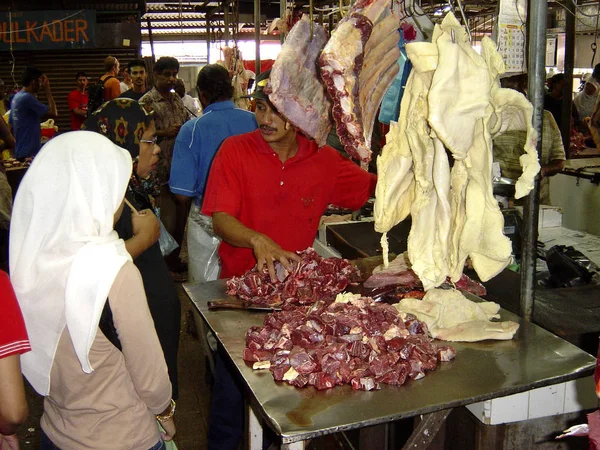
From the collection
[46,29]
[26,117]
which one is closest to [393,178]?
[26,117]

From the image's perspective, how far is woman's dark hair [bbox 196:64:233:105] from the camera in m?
5.55

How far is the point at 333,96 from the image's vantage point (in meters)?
2.78

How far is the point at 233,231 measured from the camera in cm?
353

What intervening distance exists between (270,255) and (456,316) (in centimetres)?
103

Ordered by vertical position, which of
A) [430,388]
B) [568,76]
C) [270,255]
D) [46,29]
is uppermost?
[46,29]

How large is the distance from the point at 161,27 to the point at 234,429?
51.2 feet

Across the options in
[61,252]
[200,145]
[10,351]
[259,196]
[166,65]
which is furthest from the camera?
[166,65]

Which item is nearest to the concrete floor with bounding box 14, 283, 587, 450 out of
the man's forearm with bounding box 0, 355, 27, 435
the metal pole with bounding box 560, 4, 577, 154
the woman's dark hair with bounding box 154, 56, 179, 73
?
the man's forearm with bounding box 0, 355, 27, 435

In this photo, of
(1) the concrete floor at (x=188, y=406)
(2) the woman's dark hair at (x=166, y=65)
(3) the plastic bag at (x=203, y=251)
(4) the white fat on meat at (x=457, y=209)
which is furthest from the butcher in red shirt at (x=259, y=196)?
(2) the woman's dark hair at (x=166, y=65)

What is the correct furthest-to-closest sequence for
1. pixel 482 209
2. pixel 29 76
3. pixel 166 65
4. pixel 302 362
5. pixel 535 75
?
1. pixel 29 76
2. pixel 166 65
3. pixel 535 75
4. pixel 482 209
5. pixel 302 362

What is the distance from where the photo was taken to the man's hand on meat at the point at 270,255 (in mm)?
3246

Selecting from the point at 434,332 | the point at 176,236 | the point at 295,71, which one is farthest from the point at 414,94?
the point at 176,236

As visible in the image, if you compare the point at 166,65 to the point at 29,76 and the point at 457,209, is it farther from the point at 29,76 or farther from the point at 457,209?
the point at 457,209

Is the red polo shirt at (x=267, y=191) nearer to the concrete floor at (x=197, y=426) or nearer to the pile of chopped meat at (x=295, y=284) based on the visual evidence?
the pile of chopped meat at (x=295, y=284)
